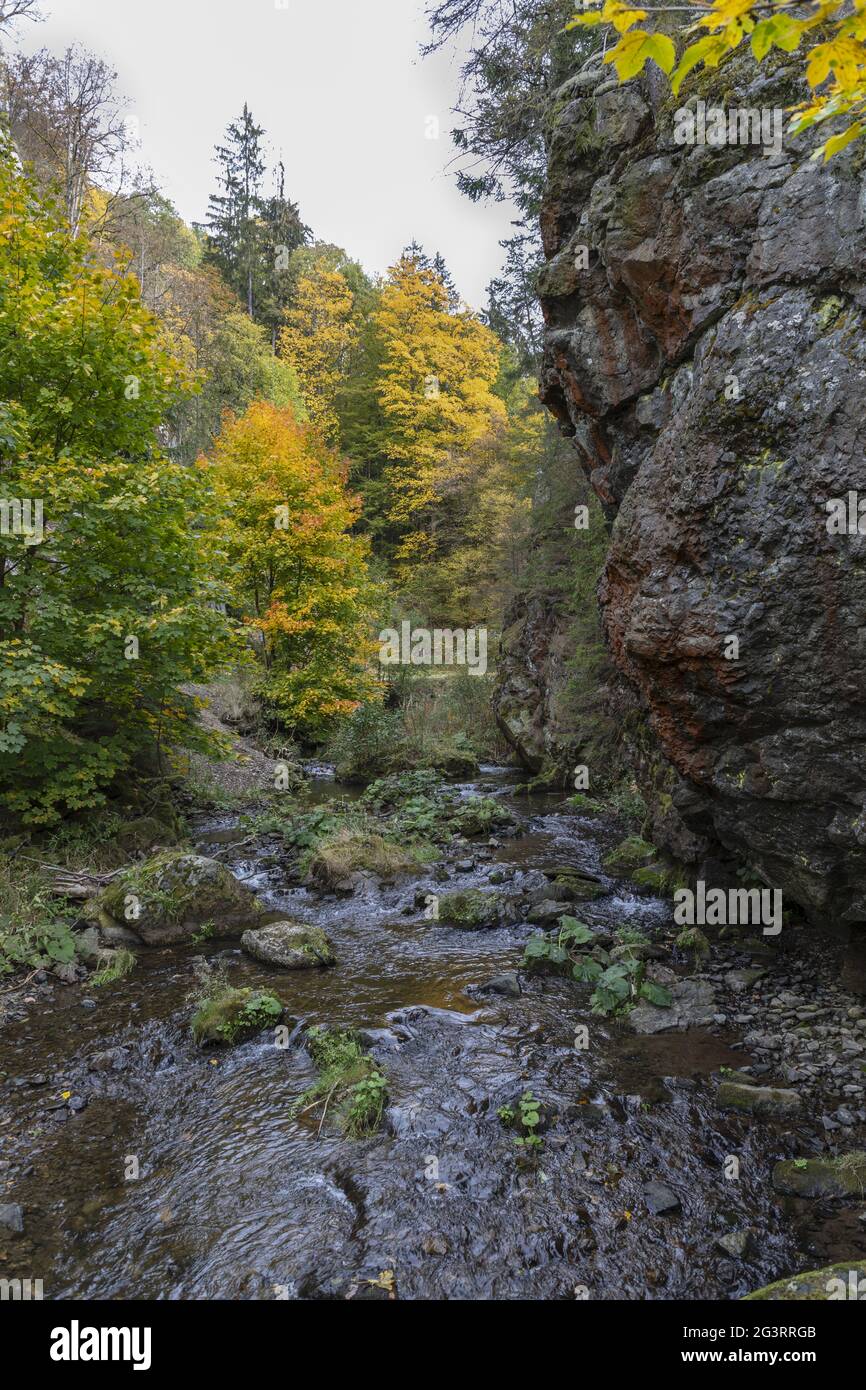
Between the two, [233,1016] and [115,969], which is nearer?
[233,1016]

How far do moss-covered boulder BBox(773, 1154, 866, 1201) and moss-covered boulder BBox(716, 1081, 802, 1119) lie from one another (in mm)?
443

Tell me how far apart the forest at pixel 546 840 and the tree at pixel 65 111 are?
3642 mm

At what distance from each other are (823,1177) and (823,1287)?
1.17 meters

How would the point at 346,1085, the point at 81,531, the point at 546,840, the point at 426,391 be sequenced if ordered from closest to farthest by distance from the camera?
1. the point at 346,1085
2. the point at 81,531
3. the point at 546,840
4. the point at 426,391

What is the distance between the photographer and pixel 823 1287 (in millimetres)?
3053

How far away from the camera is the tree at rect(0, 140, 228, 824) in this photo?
7621mm

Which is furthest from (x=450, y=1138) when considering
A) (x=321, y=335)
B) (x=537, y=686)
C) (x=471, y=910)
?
(x=321, y=335)

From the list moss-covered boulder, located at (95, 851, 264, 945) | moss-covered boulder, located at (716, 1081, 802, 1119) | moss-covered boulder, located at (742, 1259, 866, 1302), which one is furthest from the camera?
moss-covered boulder, located at (95, 851, 264, 945)

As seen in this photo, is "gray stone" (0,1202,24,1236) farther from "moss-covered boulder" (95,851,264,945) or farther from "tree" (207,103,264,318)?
"tree" (207,103,264,318)
